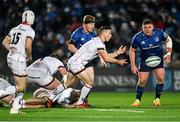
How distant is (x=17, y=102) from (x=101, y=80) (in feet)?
39.9

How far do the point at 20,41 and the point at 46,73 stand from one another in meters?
3.09

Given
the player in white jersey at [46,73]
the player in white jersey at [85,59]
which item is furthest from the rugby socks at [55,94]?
the player in white jersey at [85,59]

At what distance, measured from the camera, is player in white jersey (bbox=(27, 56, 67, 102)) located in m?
18.5

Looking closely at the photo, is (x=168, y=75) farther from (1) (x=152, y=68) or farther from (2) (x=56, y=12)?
(1) (x=152, y=68)

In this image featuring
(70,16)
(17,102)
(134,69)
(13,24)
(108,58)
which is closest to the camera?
(17,102)

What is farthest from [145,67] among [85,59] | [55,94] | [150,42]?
[55,94]

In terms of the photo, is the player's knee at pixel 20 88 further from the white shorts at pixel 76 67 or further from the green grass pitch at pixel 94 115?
the white shorts at pixel 76 67

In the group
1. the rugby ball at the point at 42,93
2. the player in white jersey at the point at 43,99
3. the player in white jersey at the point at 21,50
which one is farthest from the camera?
the rugby ball at the point at 42,93

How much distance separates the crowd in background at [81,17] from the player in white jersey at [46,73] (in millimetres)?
7485

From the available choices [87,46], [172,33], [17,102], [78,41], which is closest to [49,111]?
[17,102]

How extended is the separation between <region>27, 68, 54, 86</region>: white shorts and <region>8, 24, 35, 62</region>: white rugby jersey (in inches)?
110

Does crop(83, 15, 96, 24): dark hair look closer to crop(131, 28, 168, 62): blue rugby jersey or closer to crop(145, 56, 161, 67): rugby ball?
crop(131, 28, 168, 62): blue rugby jersey

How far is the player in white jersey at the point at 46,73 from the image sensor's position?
60.6 ft

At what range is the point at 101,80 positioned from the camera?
89.0 feet
